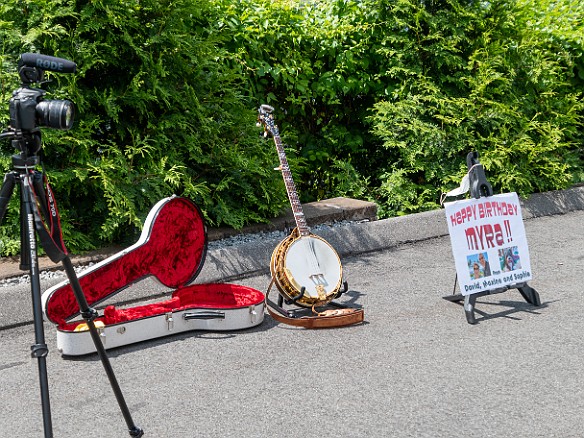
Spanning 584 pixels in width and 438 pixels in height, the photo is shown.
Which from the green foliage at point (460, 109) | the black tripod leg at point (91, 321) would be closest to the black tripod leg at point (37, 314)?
the black tripod leg at point (91, 321)

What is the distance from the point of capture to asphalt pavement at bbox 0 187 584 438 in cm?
364

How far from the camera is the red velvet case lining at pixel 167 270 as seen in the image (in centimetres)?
485

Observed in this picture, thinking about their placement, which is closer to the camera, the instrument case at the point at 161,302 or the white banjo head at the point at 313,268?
the instrument case at the point at 161,302

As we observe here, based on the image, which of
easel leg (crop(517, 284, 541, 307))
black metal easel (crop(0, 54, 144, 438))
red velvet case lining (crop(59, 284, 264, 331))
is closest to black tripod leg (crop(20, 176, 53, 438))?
black metal easel (crop(0, 54, 144, 438))

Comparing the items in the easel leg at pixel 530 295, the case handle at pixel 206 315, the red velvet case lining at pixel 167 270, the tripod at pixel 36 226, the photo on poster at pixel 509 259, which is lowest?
the easel leg at pixel 530 295

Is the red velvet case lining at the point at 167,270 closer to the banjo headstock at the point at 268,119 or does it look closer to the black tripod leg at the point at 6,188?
the banjo headstock at the point at 268,119

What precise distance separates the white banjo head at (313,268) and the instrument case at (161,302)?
28 cm

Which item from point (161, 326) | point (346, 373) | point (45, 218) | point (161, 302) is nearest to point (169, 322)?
point (161, 326)

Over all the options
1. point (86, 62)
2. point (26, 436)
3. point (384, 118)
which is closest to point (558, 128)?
point (384, 118)

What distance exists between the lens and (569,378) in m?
4.10

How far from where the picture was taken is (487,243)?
528 cm

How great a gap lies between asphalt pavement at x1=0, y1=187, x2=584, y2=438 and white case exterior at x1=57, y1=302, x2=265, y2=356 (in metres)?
0.06

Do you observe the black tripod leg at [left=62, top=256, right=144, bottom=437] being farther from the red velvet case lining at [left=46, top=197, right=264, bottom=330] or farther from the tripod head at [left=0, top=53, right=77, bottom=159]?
the red velvet case lining at [left=46, top=197, right=264, bottom=330]

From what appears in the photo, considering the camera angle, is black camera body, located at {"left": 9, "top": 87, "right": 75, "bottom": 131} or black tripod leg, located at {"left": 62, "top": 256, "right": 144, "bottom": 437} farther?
black tripod leg, located at {"left": 62, "top": 256, "right": 144, "bottom": 437}
